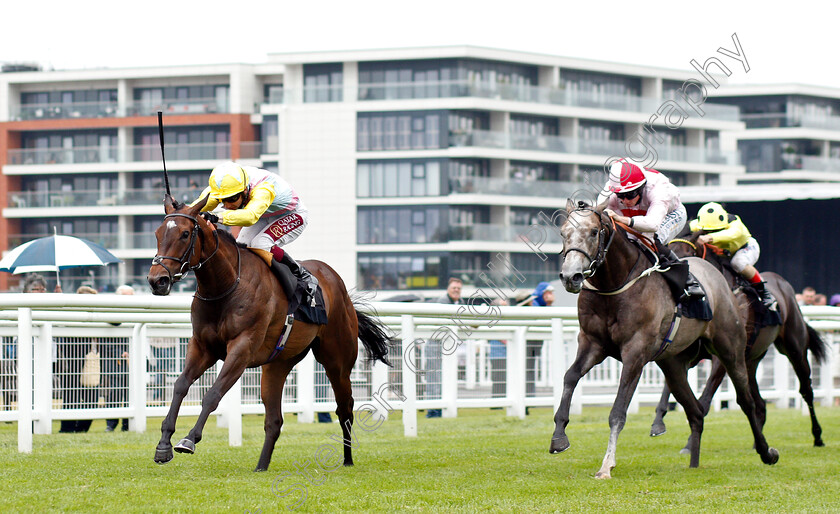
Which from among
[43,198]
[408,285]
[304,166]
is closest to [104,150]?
[43,198]

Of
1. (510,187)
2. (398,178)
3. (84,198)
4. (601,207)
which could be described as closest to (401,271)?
(398,178)

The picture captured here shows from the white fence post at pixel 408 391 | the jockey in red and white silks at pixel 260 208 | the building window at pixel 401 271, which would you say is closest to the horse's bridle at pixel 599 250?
the jockey in red and white silks at pixel 260 208

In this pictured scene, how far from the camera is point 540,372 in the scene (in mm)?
13031

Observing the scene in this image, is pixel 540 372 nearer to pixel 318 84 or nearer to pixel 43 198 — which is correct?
Result: pixel 318 84

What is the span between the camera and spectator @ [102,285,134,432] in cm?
959

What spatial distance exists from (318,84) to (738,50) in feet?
136

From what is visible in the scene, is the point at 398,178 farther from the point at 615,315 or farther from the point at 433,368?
the point at 615,315

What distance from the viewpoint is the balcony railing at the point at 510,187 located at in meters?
46.2

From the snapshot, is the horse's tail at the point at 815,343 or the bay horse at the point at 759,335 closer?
the bay horse at the point at 759,335

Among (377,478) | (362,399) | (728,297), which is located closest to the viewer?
(377,478)

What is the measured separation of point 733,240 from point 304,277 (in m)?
3.78

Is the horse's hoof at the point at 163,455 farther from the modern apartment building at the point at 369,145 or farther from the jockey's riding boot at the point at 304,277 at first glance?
the modern apartment building at the point at 369,145

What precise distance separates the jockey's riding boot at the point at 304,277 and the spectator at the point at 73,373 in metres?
2.77

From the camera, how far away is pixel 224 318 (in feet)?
22.4
